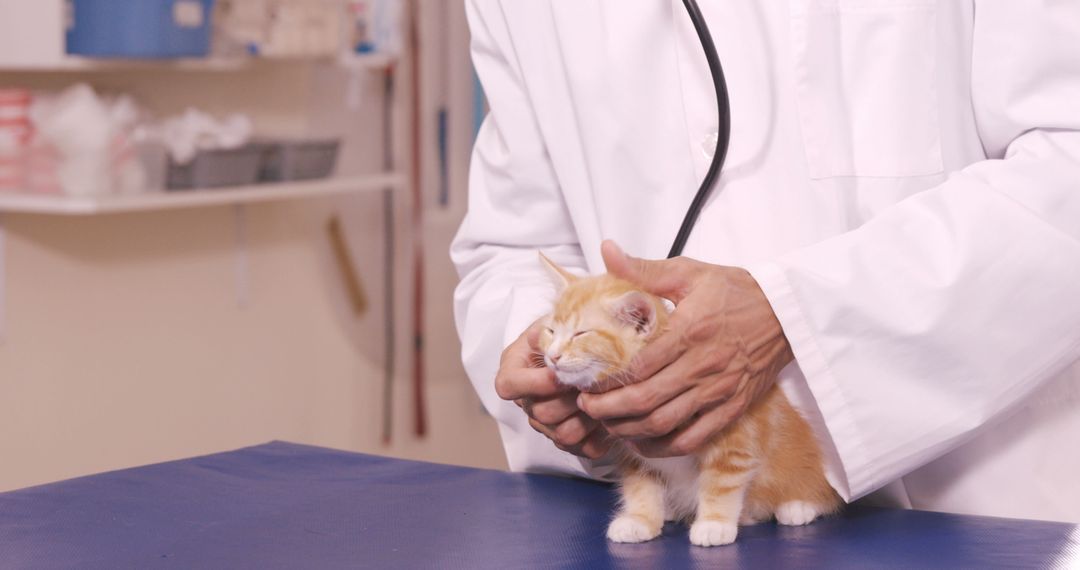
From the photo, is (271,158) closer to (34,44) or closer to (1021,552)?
(34,44)

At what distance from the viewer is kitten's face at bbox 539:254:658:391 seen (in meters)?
0.94

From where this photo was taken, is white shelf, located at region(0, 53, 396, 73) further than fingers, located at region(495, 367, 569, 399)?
Yes

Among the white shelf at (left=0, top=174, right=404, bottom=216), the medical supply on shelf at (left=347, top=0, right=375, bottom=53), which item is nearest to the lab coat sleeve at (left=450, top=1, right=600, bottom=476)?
the white shelf at (left=0, top=174, right=404, bottom=216)

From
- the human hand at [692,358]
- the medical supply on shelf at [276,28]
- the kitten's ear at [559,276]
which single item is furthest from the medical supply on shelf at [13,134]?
the human hand at [692,358]

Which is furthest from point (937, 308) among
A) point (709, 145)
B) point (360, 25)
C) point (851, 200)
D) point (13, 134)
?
point (360, 25)

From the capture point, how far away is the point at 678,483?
105 cm

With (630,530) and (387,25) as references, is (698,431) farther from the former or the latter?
(387,25)

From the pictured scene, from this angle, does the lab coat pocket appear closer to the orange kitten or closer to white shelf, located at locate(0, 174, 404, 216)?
the orange kitten

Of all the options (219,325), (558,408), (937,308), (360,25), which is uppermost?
(360,25)

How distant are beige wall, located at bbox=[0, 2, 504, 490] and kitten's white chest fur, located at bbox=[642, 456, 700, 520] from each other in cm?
167

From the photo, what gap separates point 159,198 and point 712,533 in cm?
163

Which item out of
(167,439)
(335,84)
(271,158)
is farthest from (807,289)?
(335,84)

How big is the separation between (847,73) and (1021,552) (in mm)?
438

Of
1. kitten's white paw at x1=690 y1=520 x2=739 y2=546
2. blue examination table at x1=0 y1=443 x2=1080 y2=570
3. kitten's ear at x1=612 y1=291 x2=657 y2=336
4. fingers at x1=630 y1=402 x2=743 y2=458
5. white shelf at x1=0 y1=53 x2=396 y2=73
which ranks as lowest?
blue examination table at x1=0 y1=443 x2=1080 y2=570
